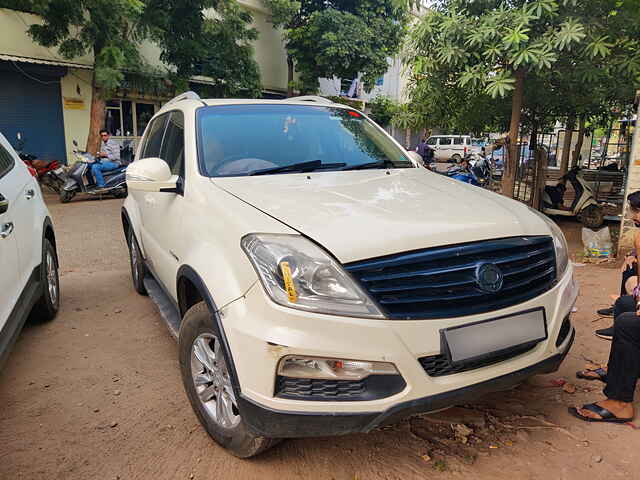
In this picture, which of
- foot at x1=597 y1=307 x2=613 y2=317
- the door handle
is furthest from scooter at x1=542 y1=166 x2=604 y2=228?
the door handle

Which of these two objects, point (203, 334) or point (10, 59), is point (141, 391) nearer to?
point (203, 334)

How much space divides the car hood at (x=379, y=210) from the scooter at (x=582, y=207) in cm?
687

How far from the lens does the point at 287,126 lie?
3.35 meters

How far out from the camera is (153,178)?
9.46 ft

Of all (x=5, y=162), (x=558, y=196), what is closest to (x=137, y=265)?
(x=5, y=162)

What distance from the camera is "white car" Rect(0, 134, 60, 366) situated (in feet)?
9.52

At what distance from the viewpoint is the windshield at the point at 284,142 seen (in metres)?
3.00

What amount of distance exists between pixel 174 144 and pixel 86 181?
868 cm

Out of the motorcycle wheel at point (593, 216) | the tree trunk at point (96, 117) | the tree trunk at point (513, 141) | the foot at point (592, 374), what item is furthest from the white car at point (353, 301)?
the tree trunk at point (96, 117)

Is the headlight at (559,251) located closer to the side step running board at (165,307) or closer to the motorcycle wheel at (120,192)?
the side step running board at (165,307)

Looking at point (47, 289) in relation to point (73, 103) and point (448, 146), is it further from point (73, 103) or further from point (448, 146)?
point (448, 146)

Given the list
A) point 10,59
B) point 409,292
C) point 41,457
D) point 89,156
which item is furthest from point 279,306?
point 10,59

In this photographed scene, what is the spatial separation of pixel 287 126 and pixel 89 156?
893 centimetres

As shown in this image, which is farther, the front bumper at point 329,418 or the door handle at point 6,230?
the door handle at point 6,230
